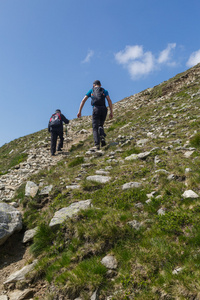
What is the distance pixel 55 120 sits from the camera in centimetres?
1450

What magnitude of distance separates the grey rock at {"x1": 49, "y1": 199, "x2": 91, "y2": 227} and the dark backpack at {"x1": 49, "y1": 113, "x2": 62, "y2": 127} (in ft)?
31.1

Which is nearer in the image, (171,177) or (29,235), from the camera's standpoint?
(29,235)

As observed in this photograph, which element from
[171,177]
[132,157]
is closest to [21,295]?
[171,177]

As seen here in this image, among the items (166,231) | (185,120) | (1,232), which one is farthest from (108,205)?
(185,120)

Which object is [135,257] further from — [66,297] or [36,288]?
[36,288]

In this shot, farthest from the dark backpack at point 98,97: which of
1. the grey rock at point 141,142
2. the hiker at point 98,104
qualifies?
the grey rock at point 141,142

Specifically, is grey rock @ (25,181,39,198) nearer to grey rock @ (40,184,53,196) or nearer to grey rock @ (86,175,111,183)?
grey rock @ (40,184,53,196)

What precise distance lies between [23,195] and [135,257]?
5879 mm

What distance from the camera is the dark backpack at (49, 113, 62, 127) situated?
47.2ft

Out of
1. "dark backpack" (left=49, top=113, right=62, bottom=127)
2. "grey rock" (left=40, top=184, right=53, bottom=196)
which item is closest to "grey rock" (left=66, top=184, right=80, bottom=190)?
"grey rock" (left=40, top=184, right=53, bottom=196)

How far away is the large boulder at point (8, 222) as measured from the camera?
5.29 m

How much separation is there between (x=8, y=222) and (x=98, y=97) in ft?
24.8

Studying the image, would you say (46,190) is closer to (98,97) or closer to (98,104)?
(98,104)

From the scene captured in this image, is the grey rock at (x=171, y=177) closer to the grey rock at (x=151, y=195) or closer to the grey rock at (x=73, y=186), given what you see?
the grey rock at (x=151, y=195)
